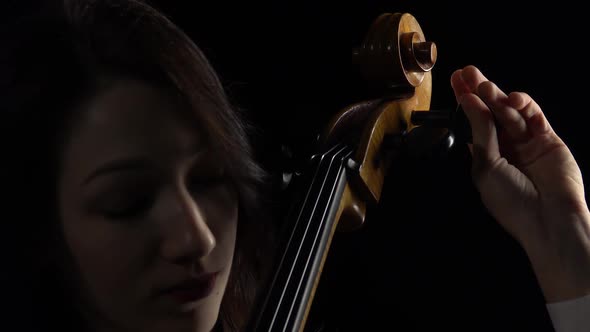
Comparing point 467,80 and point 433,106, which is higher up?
point 467,80

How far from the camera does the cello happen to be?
0.75 metres

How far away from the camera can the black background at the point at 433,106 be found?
1.24 meters

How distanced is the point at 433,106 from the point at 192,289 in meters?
0.78

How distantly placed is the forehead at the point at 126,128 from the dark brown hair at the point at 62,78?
0.01 metres

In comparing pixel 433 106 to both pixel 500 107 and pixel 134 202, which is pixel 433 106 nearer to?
pixel 500 107

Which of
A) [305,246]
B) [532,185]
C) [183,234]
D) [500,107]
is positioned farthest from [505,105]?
[183,234]

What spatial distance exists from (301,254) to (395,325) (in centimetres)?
64

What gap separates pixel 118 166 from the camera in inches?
27.4

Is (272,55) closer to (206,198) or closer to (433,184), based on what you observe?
(433,184)

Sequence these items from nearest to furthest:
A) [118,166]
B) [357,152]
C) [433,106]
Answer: [118,166], [357,152], [433,106]

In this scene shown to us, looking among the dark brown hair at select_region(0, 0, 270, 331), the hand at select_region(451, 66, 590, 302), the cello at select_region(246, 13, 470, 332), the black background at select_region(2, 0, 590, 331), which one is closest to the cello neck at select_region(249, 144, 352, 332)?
the cello at select_region(246, 13, 470, 332)

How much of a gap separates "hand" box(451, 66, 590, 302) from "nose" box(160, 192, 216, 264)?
0.43 metres

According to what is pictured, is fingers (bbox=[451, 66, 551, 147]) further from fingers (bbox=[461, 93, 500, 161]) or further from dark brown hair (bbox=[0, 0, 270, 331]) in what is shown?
dark brown hair (bbox=[0, 0, 270, 331])

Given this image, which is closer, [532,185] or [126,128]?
[126,128]
